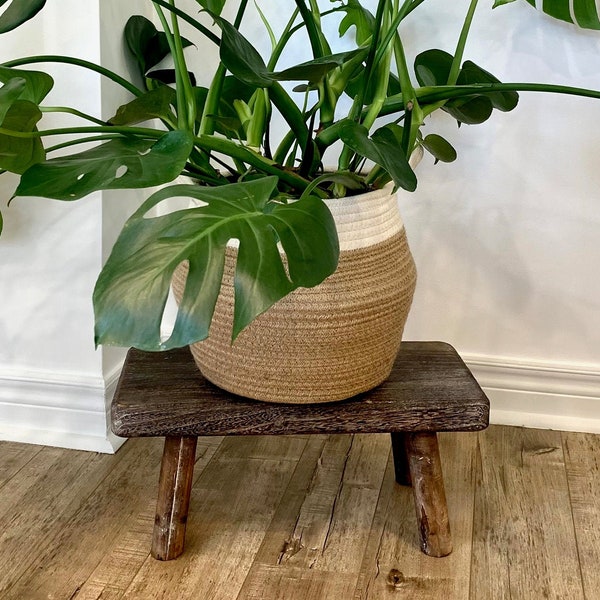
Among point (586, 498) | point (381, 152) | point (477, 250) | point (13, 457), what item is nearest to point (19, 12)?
point (381, 152)

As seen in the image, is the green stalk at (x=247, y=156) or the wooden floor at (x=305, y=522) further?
the wooden floor at (x=305, y=522)

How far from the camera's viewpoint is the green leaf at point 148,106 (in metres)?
1.07

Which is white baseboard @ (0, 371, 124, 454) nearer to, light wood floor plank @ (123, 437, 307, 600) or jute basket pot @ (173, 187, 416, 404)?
light wood floor plank @ (123, 437, 307, 600)

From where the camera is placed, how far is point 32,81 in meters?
1.04

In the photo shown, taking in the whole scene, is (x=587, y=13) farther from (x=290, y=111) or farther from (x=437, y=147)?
(x=290, y=111)

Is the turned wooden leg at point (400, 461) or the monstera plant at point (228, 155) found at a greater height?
the monstera plant at point (228, 155)

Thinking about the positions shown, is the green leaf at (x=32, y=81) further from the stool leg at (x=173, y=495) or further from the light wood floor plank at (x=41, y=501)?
the light wood floor plank at (x=41, y=501)

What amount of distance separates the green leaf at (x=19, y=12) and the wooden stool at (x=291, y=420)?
514 millimetres

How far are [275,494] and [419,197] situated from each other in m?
0.63

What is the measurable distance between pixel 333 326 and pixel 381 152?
0.25 metres

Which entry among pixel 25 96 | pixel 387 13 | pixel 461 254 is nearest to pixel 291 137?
pixel 387 13

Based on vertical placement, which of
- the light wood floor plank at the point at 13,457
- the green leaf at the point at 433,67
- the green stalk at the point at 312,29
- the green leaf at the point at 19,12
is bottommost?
the light wood floor plank at the point at 13,457

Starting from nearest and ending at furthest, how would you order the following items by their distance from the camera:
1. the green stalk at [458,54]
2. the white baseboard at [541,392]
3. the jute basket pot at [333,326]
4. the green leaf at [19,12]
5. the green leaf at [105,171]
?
the green leaf at [105,171], the green leaf at [19,12], the jute basket pot at [333,326], the green stalk at [458,54], the white baseboard at [541,392]

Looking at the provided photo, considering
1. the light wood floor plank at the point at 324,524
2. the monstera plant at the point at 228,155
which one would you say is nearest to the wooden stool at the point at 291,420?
the light wood floor plank at the point at 324,524
